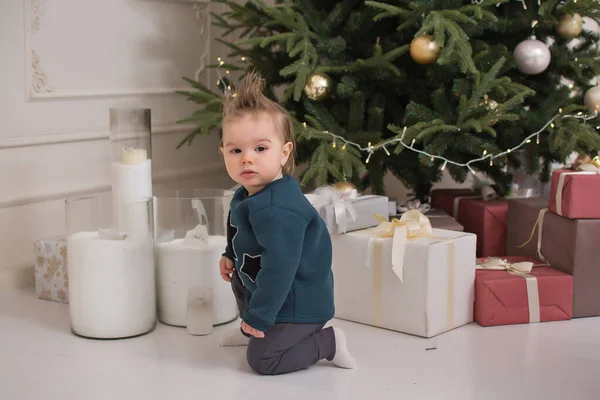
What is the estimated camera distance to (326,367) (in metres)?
1.71

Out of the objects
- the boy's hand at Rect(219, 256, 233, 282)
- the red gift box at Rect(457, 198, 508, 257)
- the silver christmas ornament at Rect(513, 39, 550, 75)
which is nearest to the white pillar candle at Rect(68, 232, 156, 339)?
the boy's hand at Rect(219, 256, 233, 282)

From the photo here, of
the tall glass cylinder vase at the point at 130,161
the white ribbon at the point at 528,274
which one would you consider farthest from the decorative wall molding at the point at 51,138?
the white ribbon at the point at 528,274

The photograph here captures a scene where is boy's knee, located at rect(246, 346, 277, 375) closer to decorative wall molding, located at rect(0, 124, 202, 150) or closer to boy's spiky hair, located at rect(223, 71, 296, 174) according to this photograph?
boy's spiky hair, located at rect(223, 71, 296, 174)

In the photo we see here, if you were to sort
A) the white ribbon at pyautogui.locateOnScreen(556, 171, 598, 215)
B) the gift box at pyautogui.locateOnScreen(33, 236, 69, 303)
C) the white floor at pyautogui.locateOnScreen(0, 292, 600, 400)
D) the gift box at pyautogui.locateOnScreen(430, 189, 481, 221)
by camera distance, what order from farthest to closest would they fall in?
1. the gift box at pyautogui.locateOnScreen(430, 189, 481, 221)
2. the gift box at pyautogui.locateOnScreen(33, 236, 69, 303)
3. the white ribbon at pyautogui.locateOnScreen(556, 171, 598, 215)
4. the white floor at pyautogui.locateOnScreen(0, 292, 600, 400)

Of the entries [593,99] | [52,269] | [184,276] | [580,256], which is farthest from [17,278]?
[593,99]

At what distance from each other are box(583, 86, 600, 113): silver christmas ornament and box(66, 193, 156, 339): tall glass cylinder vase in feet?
4.31

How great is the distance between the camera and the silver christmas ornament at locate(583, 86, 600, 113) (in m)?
2.30

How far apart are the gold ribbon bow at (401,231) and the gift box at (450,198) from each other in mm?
585

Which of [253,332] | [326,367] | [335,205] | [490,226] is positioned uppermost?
[335,205]

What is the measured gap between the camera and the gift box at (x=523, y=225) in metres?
2.22

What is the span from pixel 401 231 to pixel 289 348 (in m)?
0.43

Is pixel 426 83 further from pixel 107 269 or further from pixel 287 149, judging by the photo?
pixel 107 269

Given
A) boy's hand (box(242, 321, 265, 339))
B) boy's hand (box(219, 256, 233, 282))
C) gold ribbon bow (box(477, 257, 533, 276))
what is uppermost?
boy's hand (box(219, 256, 233, 282))

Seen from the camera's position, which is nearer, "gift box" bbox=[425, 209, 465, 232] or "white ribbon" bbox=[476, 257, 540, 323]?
"white ribbon" bbox=[476, 257, 540, 323]
